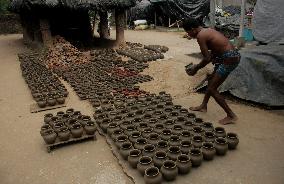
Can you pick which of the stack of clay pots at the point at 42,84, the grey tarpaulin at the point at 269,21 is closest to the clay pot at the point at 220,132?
the stack of clay pots at the point at 42,84

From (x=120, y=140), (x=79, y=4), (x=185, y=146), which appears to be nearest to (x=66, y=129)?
(x=120, y=140)

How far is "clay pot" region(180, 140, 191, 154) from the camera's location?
4.93 meters

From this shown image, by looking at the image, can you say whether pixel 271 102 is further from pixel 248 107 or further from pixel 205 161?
pixel 205 161

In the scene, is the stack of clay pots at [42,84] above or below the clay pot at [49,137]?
above

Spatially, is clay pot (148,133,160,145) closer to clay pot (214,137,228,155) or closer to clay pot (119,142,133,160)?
clay pot (119,142,133,160)

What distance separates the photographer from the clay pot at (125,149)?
16.3 feet

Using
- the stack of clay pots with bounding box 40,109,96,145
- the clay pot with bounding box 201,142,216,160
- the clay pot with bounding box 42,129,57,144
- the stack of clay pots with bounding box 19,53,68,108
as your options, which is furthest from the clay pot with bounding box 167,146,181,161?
Result: the stack of clay pots with bounding box 19,53,68,108

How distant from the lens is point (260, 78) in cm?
724

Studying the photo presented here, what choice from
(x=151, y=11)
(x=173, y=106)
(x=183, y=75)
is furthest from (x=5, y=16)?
(x=173, y=106)

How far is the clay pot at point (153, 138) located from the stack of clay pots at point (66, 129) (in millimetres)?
1071

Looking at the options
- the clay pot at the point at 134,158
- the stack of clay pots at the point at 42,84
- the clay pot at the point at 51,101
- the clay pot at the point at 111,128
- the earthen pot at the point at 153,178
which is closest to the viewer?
the earthen pot at the point at 153,178

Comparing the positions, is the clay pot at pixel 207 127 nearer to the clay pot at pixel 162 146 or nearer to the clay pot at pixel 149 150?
the clay pot at pixel 162 146

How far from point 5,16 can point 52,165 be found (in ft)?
68.8

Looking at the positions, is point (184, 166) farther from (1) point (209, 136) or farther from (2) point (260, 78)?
(2) point (260, 78)
